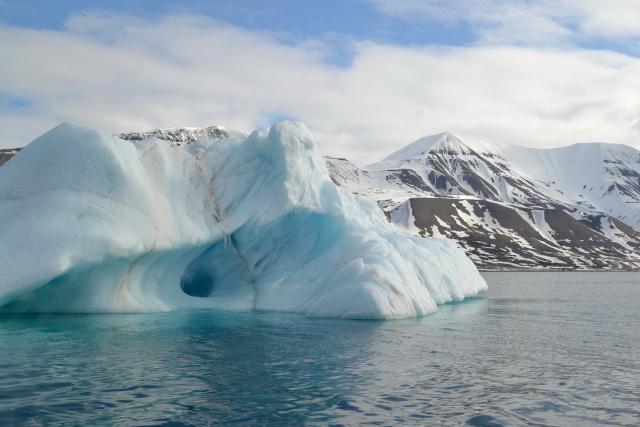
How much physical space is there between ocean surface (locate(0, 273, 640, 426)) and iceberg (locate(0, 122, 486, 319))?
1679 millimetres

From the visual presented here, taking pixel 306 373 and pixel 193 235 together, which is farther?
pixel 193 235

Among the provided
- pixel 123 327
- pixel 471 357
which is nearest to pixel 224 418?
pixel 471 357

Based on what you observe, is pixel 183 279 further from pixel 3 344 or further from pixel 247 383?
pixel 247 383

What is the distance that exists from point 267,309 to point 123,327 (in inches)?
322

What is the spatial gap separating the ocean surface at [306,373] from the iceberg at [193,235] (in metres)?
1.68

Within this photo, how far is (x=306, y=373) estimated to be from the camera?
531 inches

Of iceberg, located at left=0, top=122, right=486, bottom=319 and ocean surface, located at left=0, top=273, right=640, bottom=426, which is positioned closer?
ocean surface, located at left=0, top=273, right=640, bottom=426

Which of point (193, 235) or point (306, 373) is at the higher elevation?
point (193, 235)

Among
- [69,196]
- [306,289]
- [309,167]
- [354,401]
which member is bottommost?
[354,401]

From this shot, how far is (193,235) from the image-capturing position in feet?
82.3

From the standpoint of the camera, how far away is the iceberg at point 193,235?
69.0 feet

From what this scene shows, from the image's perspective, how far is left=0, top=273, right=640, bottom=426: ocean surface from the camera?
1014 cm

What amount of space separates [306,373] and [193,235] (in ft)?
42.4

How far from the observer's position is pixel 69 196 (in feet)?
72.0
